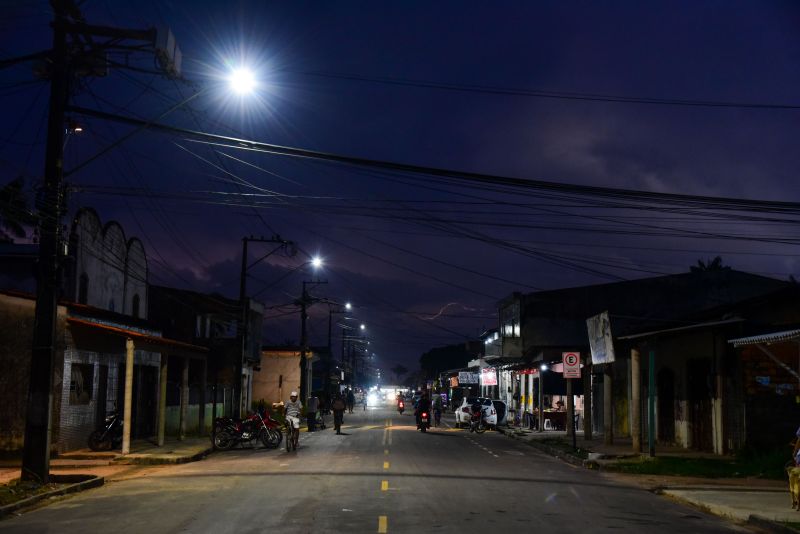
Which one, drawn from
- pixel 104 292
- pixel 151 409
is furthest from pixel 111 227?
pixel 151 409

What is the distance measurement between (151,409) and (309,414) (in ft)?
32.3

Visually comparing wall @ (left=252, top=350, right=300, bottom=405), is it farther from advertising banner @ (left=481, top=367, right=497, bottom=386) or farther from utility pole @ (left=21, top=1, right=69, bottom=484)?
utility pole @ (left=21, top=1, right=69, bottom=484)

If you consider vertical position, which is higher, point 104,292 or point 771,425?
point 104,292

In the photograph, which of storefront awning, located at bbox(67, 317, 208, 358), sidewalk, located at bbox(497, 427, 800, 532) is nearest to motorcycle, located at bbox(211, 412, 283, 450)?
storefront awning, located at bbox(67, 317, 208, 358)

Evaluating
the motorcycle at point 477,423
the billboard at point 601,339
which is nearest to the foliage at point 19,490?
the billboard at point 601,339

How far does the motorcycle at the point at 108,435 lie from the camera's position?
86.4ft

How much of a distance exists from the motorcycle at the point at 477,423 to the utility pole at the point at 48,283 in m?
28.6

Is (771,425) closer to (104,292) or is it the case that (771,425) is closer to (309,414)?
(309,414)

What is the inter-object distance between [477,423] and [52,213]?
29652 millimetres

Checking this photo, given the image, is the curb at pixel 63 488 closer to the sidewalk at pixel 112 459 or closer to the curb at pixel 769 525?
the sidewalk at pixel 112 459

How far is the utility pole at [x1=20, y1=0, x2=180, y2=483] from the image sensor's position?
17.2 meters

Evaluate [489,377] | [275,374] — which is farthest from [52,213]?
[275,374]

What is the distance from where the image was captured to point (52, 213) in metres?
17.5

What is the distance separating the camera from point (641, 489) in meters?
18.7
